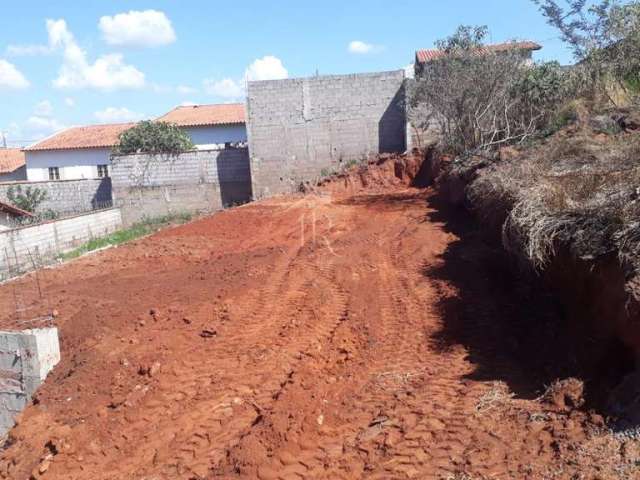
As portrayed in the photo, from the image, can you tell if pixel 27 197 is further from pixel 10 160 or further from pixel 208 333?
pixel 208 333

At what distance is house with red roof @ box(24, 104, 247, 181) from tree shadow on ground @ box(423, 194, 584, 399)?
1012 inches

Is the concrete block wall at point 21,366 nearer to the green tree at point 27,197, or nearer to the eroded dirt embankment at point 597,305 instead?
the eroded dirt embankment at point 597,305

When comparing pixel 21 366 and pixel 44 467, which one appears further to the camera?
pixel 21 366

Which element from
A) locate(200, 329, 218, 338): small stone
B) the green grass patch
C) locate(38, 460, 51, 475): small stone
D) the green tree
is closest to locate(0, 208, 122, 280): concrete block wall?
the green grass patch

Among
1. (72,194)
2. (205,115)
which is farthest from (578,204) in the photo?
(205,115)

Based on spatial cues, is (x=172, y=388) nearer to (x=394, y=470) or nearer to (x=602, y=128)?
(x=394, y=470)

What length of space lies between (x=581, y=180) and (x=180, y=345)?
178 inches

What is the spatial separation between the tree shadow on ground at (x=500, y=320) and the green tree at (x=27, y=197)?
61.0 feet

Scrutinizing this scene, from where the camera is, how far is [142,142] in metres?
24.1

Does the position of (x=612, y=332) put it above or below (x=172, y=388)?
above

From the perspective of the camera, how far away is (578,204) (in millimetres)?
5121

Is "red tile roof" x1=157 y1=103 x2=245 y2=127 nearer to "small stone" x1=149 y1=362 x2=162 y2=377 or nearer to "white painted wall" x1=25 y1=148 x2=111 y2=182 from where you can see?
"white painted wall" x1=25 y1=148 x2=111 y2=182

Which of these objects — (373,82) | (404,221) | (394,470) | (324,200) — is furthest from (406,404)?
(373,82)

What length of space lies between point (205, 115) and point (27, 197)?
14.3 m
